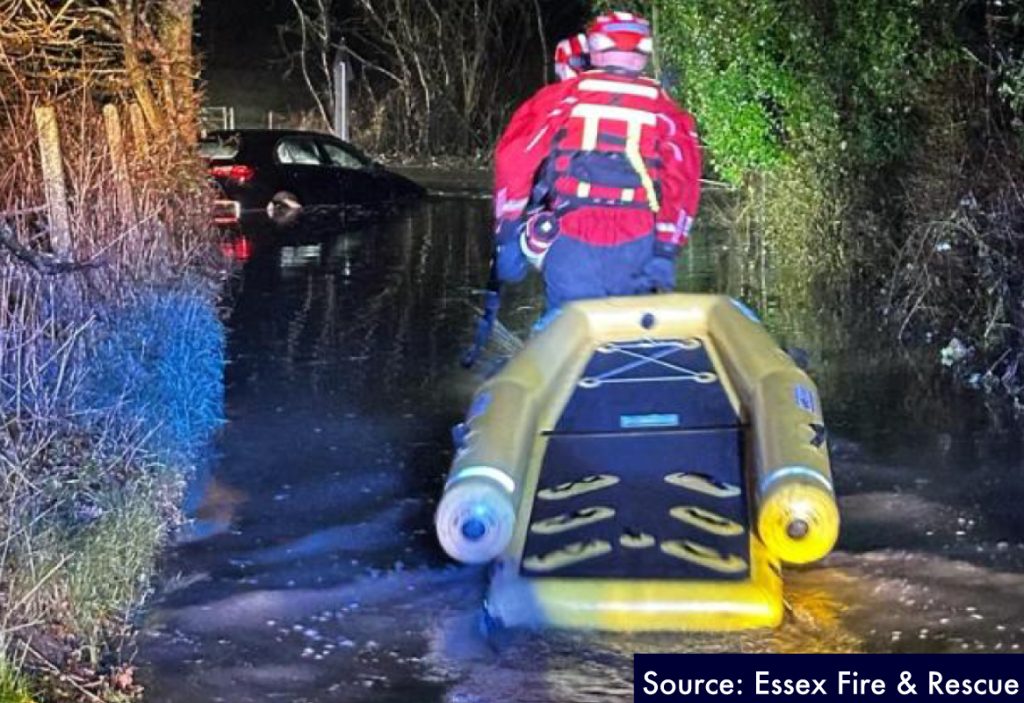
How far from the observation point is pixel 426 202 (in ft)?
85.4

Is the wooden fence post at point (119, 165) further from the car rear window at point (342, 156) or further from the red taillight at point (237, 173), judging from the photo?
the car rear window at point (342, 156)

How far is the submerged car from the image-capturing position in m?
23.5

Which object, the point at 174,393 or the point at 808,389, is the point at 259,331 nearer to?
the point at 174,393

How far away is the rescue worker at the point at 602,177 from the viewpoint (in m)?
7.38

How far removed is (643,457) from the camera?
6.69 m

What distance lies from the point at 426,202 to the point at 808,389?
19.7 m

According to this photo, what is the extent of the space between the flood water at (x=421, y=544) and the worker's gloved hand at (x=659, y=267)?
137cm

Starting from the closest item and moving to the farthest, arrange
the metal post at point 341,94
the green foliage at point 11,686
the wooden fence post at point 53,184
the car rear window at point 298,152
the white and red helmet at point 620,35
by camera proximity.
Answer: the green foliage at point 11,686
the white and red helmet at point 620,35
the wooden fence post at point 53,184
the car rear window at point 298,152
the metal post at point 341,94

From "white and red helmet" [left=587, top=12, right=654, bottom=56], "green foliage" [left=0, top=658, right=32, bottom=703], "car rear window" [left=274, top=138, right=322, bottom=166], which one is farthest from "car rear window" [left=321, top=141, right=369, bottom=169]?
"green foliage" [left=0, top=658, right=32, bottom=703]

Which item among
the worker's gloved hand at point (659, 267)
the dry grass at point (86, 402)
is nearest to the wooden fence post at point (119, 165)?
the dry grass at point (86, 402)

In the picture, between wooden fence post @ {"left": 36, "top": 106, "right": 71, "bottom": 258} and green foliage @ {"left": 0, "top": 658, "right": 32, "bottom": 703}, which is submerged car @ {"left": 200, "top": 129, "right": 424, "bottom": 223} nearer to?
wooden fence post @ {"left": 36, "top": 106, "right": 71, "bottom": 258}

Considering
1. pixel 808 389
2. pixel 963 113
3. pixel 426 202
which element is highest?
pixel 963 113

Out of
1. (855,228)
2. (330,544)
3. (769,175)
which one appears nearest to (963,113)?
(855,228)

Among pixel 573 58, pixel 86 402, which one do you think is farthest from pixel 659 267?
A: pixel 86 402
